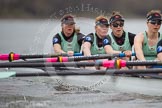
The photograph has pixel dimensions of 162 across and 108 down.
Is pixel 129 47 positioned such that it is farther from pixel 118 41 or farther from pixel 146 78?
pixel 146 78

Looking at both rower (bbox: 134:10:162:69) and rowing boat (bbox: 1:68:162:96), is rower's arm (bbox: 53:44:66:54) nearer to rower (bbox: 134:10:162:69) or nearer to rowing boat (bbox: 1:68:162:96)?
rowing boat (bbox: 1:68:162:96)

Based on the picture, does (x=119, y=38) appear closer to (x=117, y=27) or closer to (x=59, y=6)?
(x=117, y=27)

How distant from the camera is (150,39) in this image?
11219mm

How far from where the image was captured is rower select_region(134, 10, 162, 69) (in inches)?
427

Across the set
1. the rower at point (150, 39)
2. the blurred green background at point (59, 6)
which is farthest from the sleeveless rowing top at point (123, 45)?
the blurred green background at point (59, 6)

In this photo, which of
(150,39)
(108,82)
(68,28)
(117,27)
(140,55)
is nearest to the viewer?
(108,82)

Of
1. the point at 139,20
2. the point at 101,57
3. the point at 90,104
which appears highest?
the point at 139,20

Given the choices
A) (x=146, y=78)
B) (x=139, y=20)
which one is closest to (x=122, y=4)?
(x=139, y=20)

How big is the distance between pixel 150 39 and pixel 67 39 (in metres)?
3.51

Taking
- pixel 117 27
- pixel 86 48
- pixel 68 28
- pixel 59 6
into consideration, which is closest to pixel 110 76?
pixel 117 27

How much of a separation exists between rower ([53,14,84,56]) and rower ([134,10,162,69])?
3018 millimetres

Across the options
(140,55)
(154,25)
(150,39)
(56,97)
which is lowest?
(56,97)

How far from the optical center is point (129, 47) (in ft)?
41.7

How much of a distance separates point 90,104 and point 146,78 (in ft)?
4.58
